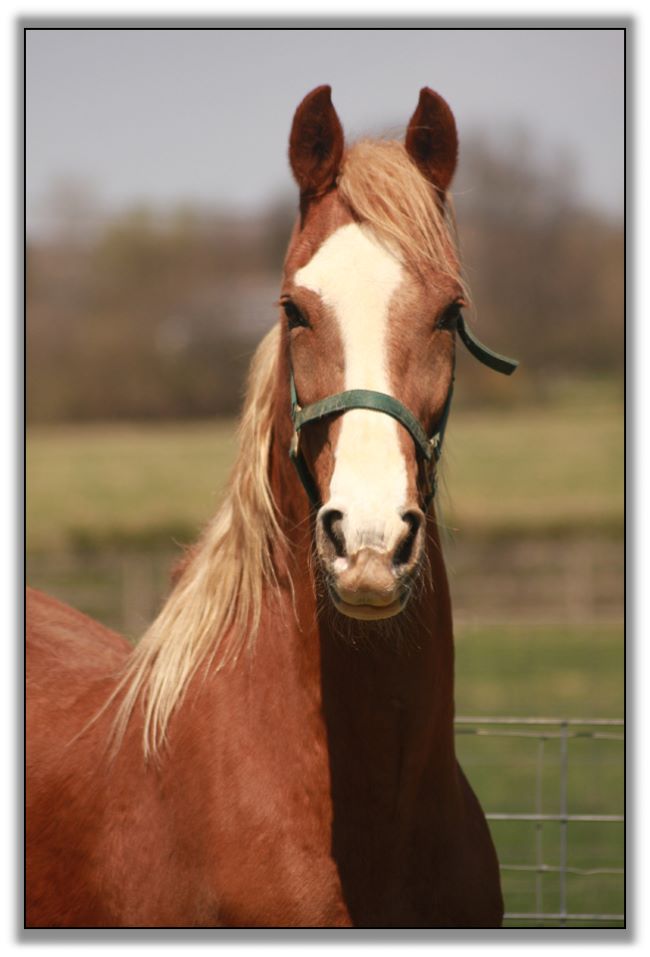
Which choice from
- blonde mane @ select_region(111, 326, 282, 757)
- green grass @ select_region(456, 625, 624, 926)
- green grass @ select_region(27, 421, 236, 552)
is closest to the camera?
blonde mane @ select_region(111, 326, 282, 757)

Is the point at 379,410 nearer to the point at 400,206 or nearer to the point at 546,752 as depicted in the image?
the point at 400,206

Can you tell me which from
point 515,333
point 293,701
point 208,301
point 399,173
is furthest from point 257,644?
point 208,301

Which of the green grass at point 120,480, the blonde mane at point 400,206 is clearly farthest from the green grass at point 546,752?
the green grass at point 120,480

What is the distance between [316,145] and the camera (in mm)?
2861

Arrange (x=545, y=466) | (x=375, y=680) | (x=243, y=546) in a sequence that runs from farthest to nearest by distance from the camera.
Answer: (x=545, y=466)
(x=243, y=546)
(x=375, y=680)

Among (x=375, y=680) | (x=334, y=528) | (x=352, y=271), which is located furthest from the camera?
(x=375, y=680)

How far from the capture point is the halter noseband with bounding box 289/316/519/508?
2.53m

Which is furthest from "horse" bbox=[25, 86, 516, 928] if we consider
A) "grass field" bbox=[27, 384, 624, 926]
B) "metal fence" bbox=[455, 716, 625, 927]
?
"grass field" bbox=[27, 384, 624, 926]

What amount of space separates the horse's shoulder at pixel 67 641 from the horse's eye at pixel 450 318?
1.64 m

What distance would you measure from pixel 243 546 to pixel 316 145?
3.33 feet

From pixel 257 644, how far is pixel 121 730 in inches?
18.4

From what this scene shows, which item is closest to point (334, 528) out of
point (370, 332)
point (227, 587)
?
point (370, 332)

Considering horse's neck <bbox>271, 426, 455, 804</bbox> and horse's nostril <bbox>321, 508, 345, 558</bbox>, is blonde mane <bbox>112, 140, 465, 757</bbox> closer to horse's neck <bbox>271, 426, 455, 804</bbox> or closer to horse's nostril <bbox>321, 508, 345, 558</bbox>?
horse's neck <bbox>271, 426, 455, 804</bbox>

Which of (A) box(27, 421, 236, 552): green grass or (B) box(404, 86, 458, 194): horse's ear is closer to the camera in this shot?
(B) box(404, 86, 458, 194): horse's ear
